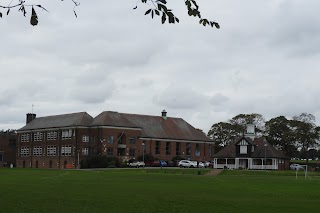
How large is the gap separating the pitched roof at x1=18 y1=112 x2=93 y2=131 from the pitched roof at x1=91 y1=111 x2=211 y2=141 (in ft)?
8.34

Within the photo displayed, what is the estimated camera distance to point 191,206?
22.7 m

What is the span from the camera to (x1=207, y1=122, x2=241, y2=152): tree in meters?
153

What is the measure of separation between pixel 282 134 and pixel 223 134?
2020cm

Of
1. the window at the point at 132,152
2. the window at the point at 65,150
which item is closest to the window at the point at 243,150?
the window at the point at 132,152

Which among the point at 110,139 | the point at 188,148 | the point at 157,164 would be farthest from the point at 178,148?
the point at 110,139

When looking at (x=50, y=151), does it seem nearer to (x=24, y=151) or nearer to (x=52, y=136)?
(x=52, y=136)

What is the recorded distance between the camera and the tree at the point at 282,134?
137000mm

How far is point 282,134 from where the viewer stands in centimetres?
13900

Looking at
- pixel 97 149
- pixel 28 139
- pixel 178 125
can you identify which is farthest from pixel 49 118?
pixel 178 125

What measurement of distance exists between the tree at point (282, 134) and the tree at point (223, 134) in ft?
40.4

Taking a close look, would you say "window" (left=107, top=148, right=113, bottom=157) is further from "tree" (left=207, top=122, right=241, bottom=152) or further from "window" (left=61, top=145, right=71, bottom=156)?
"tree" (left=207, top=122, right=241, bottom=152)

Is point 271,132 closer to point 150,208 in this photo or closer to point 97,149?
point 97,149

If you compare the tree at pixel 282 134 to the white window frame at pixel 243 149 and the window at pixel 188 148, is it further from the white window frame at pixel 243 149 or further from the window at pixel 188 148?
the white window frame at pixel 243 149

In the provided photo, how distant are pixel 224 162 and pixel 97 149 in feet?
86.0
